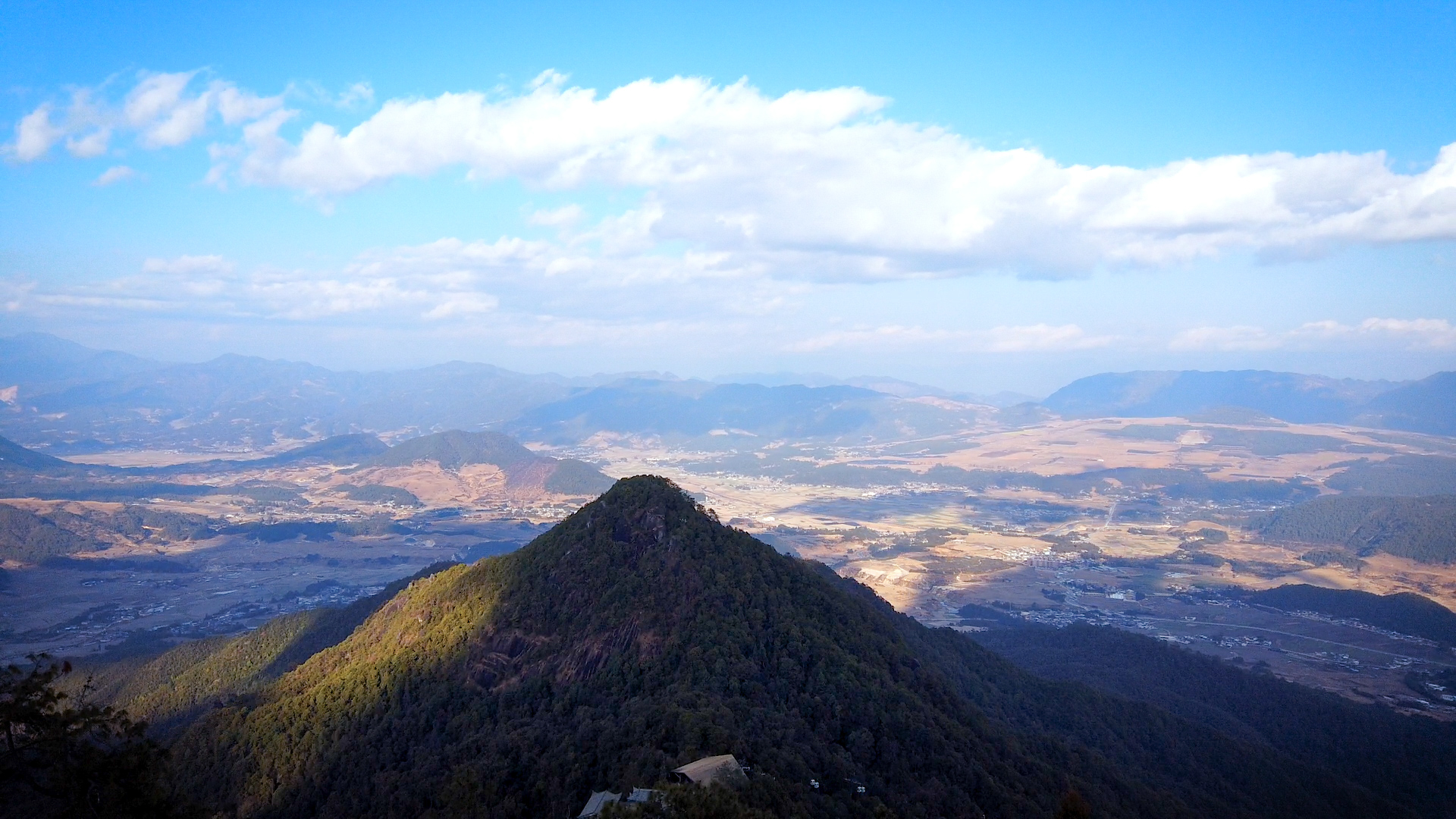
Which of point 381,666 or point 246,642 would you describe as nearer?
point 381,666

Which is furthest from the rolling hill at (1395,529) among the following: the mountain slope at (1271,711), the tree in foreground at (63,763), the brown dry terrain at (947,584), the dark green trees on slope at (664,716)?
the tree in foreground at (63,763)

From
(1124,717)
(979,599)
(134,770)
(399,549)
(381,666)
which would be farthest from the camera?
(399,549)

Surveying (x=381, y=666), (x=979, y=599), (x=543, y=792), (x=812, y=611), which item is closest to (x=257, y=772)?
(x=381, y=666)

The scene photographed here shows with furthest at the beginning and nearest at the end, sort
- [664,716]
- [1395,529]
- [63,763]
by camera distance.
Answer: [1395,529], [664,716], [63,763]

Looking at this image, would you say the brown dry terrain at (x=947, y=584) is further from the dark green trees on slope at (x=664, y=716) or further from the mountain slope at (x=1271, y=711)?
the dark green trees on slope at (x=664, y=716)

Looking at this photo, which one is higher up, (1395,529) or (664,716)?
(664,716)

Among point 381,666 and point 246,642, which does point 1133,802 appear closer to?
point 381,666

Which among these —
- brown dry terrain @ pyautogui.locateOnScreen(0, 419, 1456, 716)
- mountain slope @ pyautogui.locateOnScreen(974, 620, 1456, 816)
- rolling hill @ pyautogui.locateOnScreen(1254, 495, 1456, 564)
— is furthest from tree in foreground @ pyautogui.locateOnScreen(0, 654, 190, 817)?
rolling hill @ pyautogui.locateOnScreen(1254, 495, 1456, 564)

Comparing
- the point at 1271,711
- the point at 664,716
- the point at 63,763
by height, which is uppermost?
the point at 63,763

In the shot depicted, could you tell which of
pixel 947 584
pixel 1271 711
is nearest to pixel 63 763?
pixel 1271 711

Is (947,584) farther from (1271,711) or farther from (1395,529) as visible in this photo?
(1395,529)
